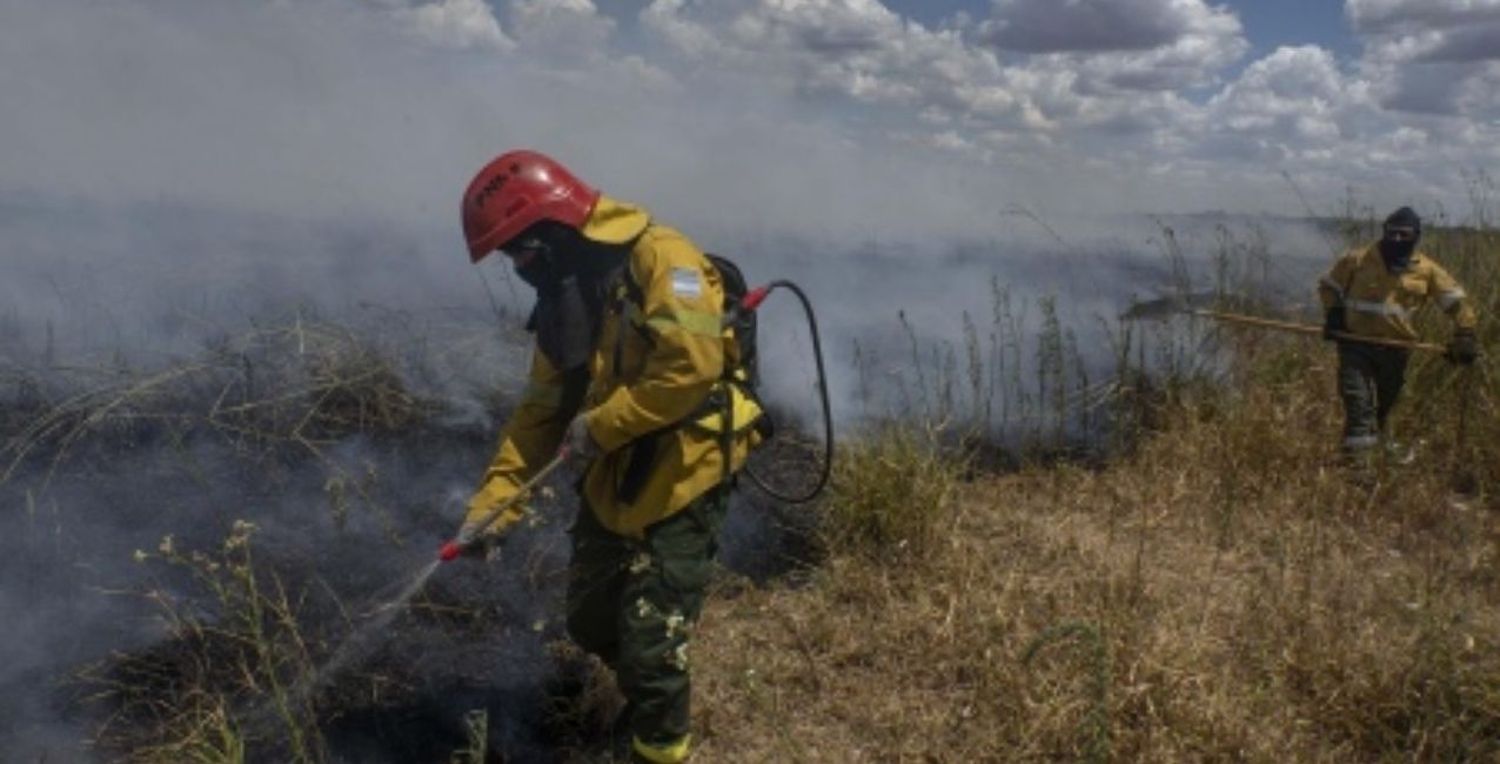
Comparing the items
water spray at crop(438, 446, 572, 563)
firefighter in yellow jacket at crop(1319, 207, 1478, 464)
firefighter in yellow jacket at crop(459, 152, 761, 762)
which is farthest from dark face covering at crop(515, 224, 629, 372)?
firefighter in yellow jacket at crop(1319, 207, 1478, 464)

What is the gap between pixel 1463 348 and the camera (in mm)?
6051

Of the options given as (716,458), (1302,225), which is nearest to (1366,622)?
(716,458)

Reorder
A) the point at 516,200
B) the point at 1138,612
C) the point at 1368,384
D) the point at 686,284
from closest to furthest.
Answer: the point at 686,284, the point at 516,200, the point at 1138,612, the point at 1368,384

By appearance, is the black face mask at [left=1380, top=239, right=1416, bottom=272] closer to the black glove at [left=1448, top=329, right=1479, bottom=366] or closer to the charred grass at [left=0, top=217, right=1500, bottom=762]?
the black glove at [left=1448, top=329, right=1479, bottom=366]

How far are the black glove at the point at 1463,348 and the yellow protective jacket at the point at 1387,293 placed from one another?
0.24 m

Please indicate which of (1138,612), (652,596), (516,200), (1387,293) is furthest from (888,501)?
(1387,293)

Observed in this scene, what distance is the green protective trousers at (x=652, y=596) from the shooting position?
3066 mm

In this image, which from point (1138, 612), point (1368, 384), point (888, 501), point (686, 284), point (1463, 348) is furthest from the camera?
point (1368, 384)

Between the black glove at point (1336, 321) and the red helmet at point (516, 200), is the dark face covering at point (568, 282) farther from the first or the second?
the black glove at point (1336, 321)

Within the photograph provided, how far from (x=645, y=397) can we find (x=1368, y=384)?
541 centimetres

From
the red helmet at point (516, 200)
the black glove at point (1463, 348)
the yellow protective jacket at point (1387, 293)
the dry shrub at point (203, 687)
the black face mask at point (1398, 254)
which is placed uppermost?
the red helmet at point (516, 200)

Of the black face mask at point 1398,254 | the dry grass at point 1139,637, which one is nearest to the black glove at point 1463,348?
the black face mask at point 1398,254

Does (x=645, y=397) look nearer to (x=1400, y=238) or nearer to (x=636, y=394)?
(x=636, y=394)

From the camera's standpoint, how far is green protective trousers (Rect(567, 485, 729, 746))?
307cm
